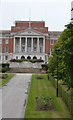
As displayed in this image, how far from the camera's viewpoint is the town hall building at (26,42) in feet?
470

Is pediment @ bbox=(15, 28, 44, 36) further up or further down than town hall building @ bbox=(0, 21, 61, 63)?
further up

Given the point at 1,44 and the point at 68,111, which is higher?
the point at 68,111

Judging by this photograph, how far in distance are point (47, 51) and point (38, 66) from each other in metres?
34.7

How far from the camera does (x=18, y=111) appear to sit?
26906 mm

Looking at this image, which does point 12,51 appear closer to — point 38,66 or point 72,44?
point 38,66

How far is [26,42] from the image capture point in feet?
476

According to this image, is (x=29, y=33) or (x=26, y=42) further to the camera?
(x=26, y=42)

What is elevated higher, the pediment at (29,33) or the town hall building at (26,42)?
the pediment at (29,33)

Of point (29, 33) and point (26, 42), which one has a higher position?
point (29, 33)

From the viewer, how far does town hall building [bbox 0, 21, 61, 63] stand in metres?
143

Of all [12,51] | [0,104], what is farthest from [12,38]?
[0,104]

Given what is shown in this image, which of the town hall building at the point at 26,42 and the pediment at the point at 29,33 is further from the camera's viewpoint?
the pediment at the point at 29,33

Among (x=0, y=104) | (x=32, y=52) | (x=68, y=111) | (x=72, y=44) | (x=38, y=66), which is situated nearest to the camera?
(x=72, y=44)

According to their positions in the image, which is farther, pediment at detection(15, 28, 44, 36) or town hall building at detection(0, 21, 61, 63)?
pediment at detection(15, 28, 44, 36)
